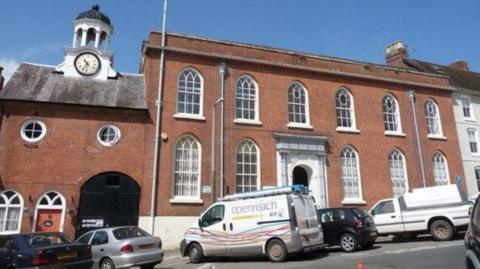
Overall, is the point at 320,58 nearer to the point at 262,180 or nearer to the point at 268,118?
the point at 268,118

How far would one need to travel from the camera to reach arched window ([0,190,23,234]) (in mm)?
17094

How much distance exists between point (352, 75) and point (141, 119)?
530 inches

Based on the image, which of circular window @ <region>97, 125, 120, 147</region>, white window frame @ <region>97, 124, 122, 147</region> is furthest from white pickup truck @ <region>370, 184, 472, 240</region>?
circular window @ <region>97, 125, 120, 147</region>

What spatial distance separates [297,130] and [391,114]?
751 centimetres

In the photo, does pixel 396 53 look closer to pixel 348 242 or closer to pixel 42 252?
pixel 348 242

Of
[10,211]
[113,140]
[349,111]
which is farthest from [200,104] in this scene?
[10,211]

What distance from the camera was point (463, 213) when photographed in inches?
612

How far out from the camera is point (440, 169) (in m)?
25.8

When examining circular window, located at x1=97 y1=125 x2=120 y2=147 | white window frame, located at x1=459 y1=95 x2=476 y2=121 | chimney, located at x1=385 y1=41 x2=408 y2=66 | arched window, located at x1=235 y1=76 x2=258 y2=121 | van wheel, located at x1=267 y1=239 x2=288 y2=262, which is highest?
chimney, located at x1=385 y1=41 x2=408 y2=66

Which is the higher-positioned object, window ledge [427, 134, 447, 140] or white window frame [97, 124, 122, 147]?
window ledge [427, 134, 447, 140]

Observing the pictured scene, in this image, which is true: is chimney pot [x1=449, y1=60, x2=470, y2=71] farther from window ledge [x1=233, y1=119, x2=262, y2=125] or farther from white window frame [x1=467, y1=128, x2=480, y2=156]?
window ledge [x1=233, y1=119, x2=262, y2=125]

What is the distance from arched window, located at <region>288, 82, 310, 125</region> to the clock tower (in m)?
10.2

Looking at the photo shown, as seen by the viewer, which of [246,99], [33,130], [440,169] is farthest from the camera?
[440,169]

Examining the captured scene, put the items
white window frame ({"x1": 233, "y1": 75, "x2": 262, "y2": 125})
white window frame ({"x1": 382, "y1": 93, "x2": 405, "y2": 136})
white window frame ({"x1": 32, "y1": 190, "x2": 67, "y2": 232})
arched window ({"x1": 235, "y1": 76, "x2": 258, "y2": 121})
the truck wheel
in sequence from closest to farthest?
the truck wheel → white window frame ({"x1": 32, "y1": 190, "x2": 67, "y2": 232}) → white window frame ({"x1": 233, "y1": 75, "x2": 262, "y2": 125}) → arched window ({"x1": 235, "y1": 76, "x2": 258, "y2": 121}) → white window frame ({"x1": 382, "y1": 93, "x2": 405, "y2": 136})
